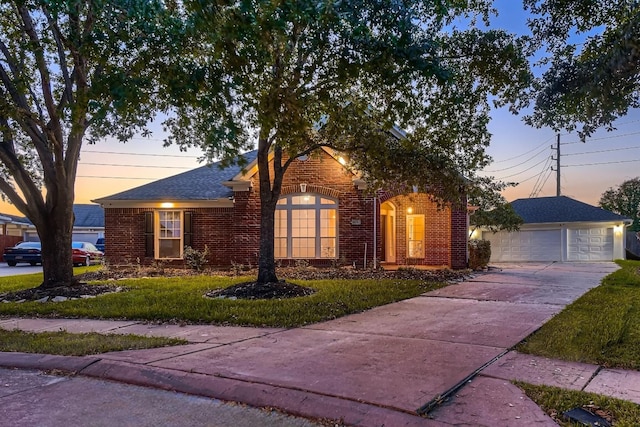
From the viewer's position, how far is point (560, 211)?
28.4 meters

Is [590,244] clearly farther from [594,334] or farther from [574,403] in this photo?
[574,403]

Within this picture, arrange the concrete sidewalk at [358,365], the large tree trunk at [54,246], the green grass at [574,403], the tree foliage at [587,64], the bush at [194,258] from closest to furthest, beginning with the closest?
the green grass at [574,403] → the concrete sidewalk at [358,365] → the tree foliage at [587,64] → the large tree trunk at [54,246] → the bush at [194,258]

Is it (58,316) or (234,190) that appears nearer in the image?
(58,316)

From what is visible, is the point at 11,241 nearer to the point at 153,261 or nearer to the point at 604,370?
the point at 153,261

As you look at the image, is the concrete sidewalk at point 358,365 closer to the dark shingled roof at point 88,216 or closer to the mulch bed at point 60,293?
the mulch bed at point 60,293

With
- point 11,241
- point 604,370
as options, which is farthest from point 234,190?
point 11,241

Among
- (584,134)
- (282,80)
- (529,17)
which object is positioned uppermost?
(529,17)

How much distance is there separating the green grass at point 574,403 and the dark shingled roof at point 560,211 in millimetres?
25505

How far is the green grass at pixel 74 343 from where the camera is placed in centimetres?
600

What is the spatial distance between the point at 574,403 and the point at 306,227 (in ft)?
45.9

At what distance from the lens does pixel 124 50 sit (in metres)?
7.91

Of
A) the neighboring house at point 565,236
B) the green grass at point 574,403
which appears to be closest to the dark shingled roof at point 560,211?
the neighboring house at point 565,236

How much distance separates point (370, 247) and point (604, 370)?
480 inches

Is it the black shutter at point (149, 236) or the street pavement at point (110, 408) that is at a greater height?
the black shutter at point (149, 236)
